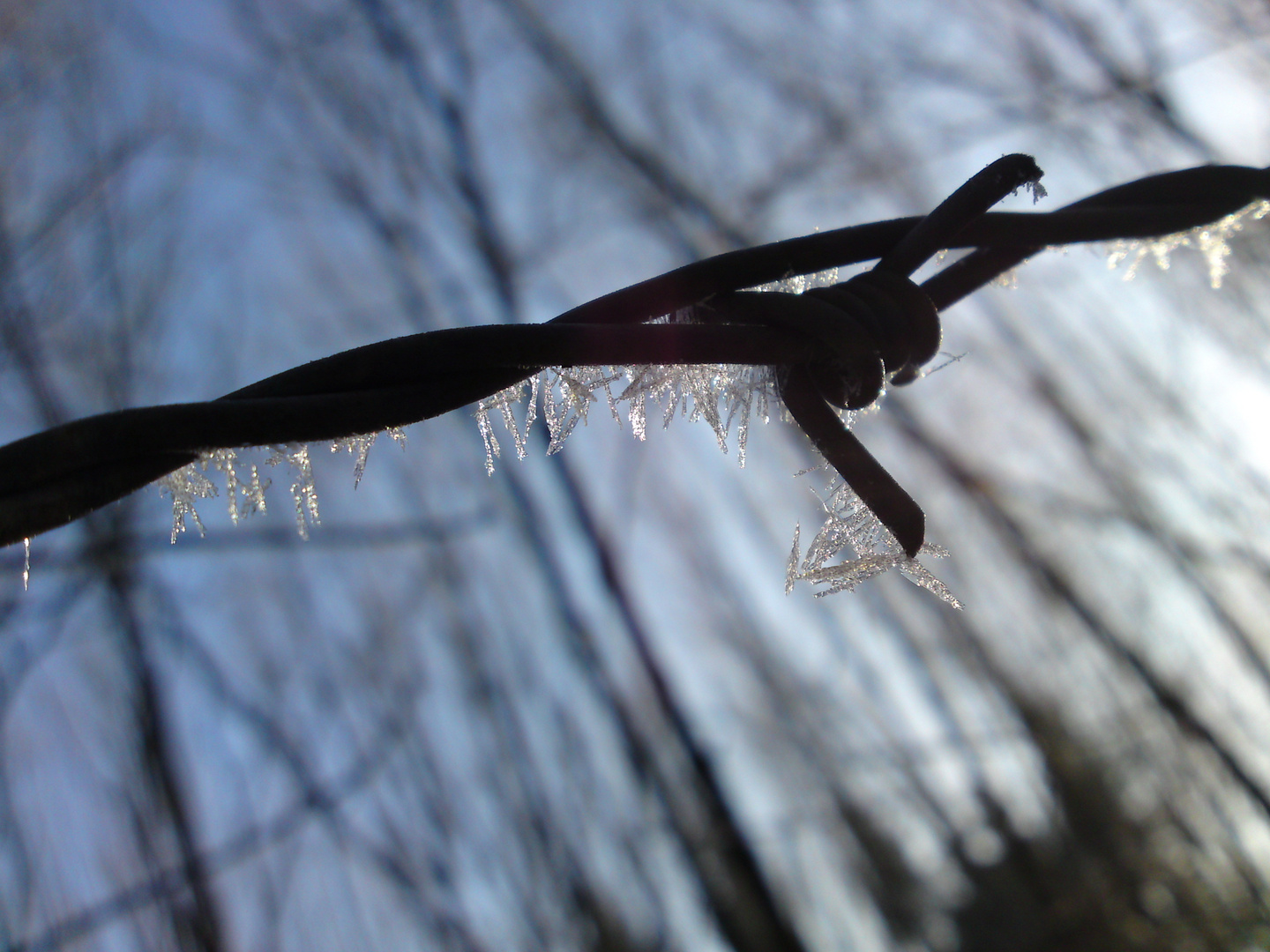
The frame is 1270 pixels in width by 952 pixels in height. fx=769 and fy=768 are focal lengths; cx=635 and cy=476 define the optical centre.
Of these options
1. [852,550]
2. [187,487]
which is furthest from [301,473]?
[852,550]

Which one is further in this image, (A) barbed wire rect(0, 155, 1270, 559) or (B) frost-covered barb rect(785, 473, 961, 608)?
(B) frost-covered barb rect(785, 473, 961, 608)

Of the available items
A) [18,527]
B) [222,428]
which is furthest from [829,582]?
[18,527]

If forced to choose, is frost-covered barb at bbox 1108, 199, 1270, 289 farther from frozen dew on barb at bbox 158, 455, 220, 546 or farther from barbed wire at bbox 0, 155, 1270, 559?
frozen dew on barb at bbox 158, 455, 220, 546

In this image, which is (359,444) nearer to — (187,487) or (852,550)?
(187,487)

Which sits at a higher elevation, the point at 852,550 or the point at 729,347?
the point at 729,347

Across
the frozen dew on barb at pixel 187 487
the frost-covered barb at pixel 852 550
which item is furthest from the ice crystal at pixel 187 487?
the frost-covered barb at pixel 852 550

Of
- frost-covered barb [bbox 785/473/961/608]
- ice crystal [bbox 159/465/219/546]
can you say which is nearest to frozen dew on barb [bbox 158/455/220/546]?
ice crystal [bbox 159/465/219/546]

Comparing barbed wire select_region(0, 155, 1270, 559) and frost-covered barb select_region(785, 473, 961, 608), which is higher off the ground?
barbed wire select_region(0, 155, 1270, 559)
